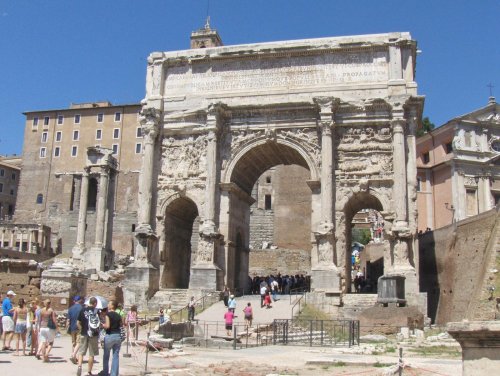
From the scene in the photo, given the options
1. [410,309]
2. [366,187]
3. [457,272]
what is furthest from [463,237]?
[410,309]

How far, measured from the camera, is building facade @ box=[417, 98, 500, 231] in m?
41.4

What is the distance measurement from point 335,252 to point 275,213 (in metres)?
35.4

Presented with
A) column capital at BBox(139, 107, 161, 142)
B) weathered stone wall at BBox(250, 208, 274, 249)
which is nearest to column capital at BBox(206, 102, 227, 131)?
column capital at BBox(139, 107, 161, 142)

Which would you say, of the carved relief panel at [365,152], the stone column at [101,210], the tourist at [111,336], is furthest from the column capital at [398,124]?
the stone column at [101,210]

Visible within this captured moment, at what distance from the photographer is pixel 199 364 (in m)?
12.6

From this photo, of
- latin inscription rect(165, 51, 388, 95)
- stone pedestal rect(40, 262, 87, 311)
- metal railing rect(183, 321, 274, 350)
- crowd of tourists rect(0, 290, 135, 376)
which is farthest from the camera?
latin inscription rect(165, 51, 388, 95)

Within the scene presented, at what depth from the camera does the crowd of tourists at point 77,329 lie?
9656mm

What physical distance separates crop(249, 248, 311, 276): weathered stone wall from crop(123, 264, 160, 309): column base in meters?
27.1

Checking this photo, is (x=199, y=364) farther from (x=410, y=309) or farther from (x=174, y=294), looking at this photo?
(x=174, y=294)

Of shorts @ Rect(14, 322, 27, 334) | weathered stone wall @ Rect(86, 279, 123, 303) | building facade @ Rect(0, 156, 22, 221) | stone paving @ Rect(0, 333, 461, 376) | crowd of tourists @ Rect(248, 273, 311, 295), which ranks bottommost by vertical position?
stone paving @ Rect(0, 333, 461, 376)

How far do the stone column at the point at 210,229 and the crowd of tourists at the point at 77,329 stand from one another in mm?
11637

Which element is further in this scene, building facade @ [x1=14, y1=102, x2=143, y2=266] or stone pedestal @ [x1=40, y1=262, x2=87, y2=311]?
building facade @ [x1=14, y1=102, x2=143, y2=266]

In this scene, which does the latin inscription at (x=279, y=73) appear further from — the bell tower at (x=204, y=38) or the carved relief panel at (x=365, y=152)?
the bell tower at (x=204, y=38)

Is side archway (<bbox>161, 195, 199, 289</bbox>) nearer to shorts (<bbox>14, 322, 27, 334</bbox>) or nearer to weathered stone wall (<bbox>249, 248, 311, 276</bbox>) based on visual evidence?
shorts (<bbox>14, 322, 27, 334</bbox>)
